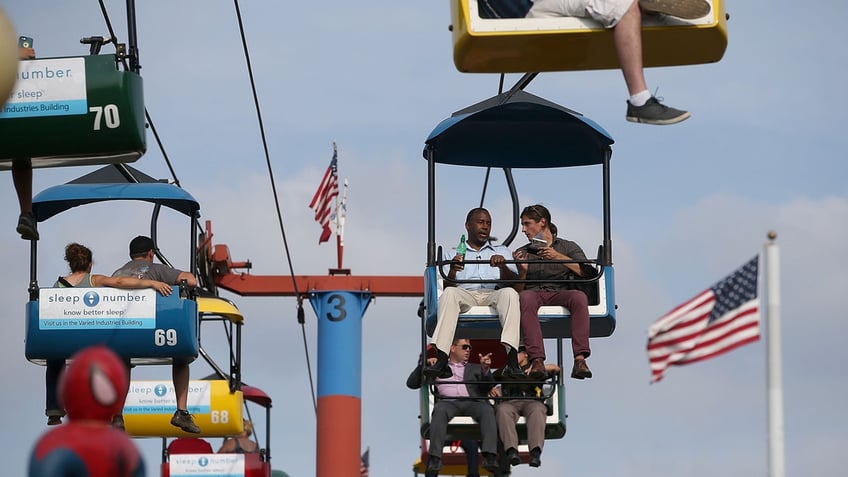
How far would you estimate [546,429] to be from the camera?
51.1 ft

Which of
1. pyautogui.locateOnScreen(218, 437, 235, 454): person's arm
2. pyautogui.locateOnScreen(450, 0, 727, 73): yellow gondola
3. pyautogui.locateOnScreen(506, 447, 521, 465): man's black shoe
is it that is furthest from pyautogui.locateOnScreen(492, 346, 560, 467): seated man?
pyautogui.locateOnScreen(218, 437, 235, 454): person's arm

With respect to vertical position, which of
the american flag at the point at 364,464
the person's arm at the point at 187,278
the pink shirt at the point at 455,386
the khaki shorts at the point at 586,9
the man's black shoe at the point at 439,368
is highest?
the khaki shorts at the point at 586,9

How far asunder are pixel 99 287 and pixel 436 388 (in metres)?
2.66

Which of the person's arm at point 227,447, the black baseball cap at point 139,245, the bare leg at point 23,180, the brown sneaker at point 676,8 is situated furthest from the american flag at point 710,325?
the person's arm at point 227,447

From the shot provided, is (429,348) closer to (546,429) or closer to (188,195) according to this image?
(546,429)

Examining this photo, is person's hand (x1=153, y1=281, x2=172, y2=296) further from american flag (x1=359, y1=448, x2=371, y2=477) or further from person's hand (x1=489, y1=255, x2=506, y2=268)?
american flag (x1=359, y1=448, x2=371, y2=477)

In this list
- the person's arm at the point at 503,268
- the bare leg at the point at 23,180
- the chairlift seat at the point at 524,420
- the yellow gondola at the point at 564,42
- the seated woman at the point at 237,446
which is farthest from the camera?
the seated woman at the point at 237,446

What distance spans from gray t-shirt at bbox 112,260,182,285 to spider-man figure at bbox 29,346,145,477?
7181 millimetres

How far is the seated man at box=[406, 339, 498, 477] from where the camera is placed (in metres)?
14.9

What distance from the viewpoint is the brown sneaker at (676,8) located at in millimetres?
10914

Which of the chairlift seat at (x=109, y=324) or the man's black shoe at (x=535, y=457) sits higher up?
the chairlift seat at (x=109, y=324)

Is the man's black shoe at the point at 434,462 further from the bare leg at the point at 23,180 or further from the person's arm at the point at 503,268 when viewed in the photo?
the bare leg at the point at 23,180

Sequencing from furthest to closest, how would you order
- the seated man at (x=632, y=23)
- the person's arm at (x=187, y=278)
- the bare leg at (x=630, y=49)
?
the person's arm at (x=187, y=278), the bare leg at (x=630, y=49), the seated man at (x=632, y=23)

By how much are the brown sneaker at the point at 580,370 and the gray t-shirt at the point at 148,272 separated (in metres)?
2.98
